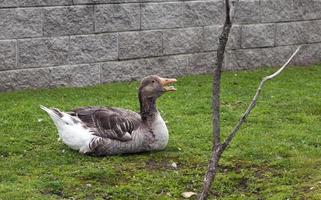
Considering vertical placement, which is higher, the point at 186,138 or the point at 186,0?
the point at 186,0

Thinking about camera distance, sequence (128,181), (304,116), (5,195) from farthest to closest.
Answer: (304,116) < (128,181) < (5,195)

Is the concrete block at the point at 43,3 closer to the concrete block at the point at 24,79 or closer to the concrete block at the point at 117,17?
the concrete block at the point at 117,17

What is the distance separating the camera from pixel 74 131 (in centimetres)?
674

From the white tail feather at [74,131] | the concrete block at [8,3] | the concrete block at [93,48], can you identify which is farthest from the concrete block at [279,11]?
the white tail feather at [74,131]

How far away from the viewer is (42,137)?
743 centimetres

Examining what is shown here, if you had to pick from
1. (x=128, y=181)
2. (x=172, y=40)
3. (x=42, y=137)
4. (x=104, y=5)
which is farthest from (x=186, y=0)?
(x=128, y=181)

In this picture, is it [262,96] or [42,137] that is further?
[262,96]

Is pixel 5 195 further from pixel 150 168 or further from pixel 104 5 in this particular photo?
pixel 104 5

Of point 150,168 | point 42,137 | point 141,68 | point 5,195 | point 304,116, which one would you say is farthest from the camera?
point 141,68

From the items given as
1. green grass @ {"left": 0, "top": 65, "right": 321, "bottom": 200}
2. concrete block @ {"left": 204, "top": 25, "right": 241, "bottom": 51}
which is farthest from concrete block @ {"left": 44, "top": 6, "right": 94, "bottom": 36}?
concrete block @ {"left": 204, "top": 25, "right": 241, "bottom": 51}

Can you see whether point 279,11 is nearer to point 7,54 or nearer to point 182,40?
point 182,40

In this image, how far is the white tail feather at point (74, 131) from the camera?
6715 mm

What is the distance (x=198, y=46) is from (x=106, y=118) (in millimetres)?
4108

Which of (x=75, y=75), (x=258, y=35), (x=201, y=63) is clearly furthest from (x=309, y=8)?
(x=75, y=75)
